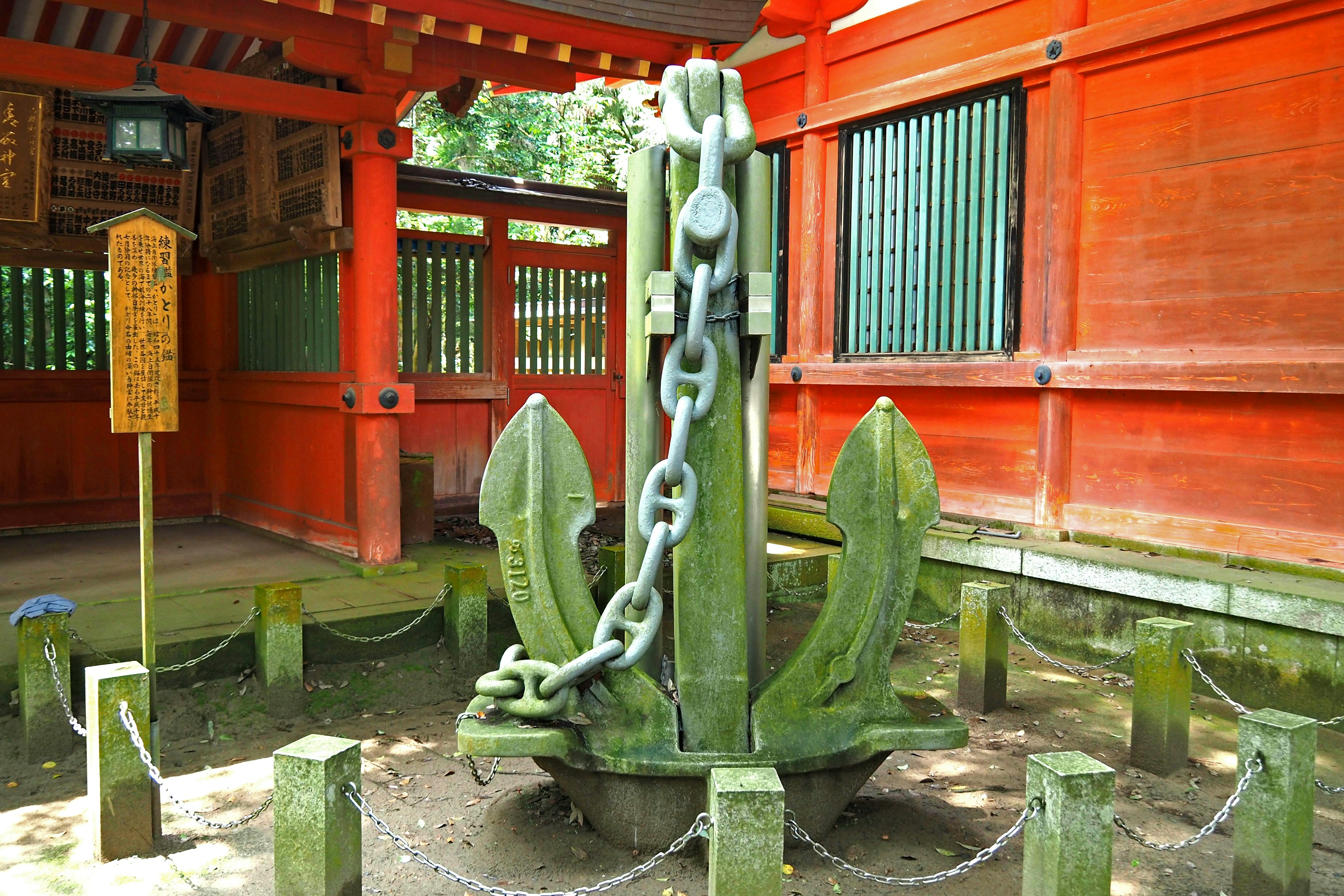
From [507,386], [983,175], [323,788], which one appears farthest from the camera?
[507,386]

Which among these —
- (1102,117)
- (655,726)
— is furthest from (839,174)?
(655,726)

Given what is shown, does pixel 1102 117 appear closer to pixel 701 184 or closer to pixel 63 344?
pixel 701 184

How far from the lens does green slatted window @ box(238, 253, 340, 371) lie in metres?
7.54

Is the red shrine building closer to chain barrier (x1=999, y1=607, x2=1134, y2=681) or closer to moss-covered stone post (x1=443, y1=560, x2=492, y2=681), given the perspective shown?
chain barrier (x1=999, y1=607, x2=1134, y2=681)

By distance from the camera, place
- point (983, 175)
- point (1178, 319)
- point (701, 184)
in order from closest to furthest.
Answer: point (701, 184), point (1178, 319), point (983, 175)

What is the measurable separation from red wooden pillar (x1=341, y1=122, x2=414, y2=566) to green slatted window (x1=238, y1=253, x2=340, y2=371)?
62 centimetres

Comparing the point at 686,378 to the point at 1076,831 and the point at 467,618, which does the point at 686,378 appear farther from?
the point at 467,618

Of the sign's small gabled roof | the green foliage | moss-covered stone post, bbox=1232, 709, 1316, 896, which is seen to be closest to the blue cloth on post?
the sign's small gabled roof

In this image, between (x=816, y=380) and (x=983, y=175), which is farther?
(x=816, y=380)

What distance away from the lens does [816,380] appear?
8.41m

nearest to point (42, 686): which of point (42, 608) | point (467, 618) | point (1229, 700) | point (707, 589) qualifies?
point (42, 608)

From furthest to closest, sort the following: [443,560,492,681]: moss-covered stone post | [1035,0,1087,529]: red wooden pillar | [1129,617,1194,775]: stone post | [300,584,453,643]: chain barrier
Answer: [1035,0,1087,529]: red wooden pillar → [443,560,492,681]: moss-covered stone post → [300,584,453,643]: chain barrier → [1129,617,1194,775]: stone post

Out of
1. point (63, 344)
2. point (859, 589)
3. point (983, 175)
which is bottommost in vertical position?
point (859, 589)

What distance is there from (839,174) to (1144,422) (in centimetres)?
347
